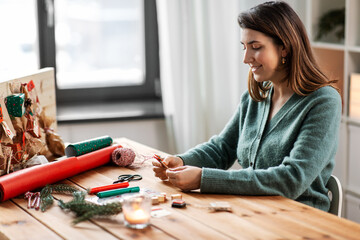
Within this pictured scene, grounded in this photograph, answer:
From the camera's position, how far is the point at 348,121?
293 centimetres

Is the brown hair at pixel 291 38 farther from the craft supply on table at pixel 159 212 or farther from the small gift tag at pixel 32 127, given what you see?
the small gift tag at pixel 32 127

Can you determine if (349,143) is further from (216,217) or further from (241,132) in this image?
(216,217)

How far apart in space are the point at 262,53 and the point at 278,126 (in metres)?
0.25

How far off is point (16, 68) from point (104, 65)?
540 mm

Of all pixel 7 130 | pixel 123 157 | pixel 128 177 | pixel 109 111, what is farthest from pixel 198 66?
pixel 7 130

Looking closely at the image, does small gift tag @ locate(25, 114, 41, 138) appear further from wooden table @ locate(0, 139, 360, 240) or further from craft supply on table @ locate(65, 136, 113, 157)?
wooden table @ locate(0, 139, 360, 240)

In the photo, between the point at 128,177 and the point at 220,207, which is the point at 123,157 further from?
the point at 220,207

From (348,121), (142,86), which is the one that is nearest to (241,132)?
(348,121)

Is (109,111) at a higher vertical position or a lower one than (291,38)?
lower

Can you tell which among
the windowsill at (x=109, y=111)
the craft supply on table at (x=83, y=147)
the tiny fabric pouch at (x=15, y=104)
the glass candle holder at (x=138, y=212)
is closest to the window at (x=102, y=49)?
the windowsill at (x=109, y=111)

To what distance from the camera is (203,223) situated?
1470 millimetres

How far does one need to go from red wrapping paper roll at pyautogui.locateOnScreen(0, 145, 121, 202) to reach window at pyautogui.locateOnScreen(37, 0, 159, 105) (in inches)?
61.3

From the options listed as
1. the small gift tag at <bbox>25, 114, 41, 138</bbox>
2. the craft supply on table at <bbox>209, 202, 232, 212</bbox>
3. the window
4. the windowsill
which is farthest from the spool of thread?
the window

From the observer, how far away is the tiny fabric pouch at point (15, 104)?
1867mm
